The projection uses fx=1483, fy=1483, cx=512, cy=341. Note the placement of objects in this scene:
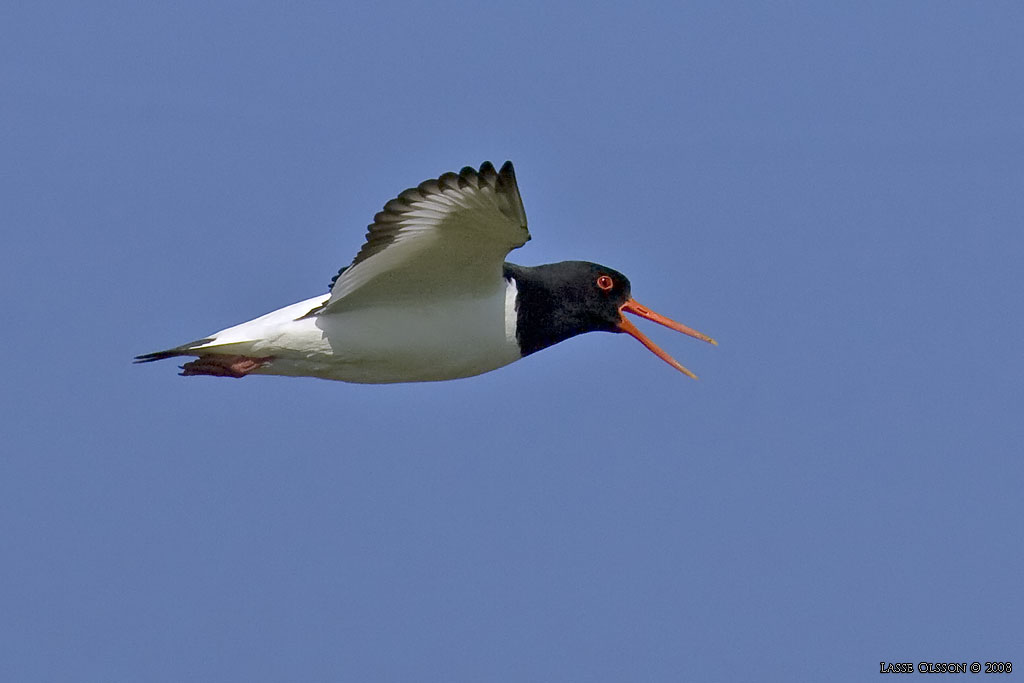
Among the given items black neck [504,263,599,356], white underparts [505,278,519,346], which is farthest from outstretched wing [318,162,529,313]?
black neck [504,263,599,356]

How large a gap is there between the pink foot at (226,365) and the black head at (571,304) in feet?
4.97

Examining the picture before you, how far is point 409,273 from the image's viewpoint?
811 cm

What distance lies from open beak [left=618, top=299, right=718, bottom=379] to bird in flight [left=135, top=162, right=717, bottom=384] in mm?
590

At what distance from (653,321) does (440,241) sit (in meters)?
2.22

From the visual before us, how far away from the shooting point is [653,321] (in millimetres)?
9594

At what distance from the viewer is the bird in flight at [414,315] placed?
7746 millimetres

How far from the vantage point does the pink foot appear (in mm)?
8352

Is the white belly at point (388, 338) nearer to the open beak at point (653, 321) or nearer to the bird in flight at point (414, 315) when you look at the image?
the bird in flight at point (414, 315)

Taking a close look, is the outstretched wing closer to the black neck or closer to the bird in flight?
the bird in flight

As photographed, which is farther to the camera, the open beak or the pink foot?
the open beak

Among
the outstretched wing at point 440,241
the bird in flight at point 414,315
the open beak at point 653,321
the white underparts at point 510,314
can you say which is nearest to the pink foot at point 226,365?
the bird in flight at point 414,315

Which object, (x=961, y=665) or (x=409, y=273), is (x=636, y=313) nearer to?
(x=409, y=273)

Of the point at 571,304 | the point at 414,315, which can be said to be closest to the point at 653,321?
the point at 571,304

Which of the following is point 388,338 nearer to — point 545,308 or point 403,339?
point 403,339
